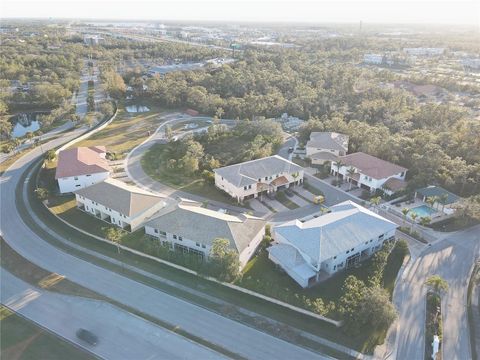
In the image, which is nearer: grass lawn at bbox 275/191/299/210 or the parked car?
the parked car

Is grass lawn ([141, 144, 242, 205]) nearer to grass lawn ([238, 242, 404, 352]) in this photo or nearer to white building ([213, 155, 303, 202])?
white building ([213, 155, 303, 202])

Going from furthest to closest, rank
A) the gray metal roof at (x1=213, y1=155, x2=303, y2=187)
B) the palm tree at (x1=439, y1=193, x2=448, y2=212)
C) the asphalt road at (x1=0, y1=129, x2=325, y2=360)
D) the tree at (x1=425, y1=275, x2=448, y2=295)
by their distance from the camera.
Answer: the gray metal roof at (x1=213, y1=155, x2=303, y2=187) < the palm tree at (x1=439, y1=193, x2=448, y2=212) < the tree at (x1=425, y1=275, x2=448, y2=295) < the asphalt road at (x1=0, y1=129, x2=325, y2=360)

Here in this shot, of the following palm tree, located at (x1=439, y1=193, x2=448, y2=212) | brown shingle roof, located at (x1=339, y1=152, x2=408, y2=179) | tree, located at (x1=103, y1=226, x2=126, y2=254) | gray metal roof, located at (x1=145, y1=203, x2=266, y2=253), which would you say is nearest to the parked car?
tree, located at (x1=103, y1=226, x2=126, y2=254)

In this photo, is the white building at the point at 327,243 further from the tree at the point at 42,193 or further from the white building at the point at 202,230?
the tree at the point at 42,193

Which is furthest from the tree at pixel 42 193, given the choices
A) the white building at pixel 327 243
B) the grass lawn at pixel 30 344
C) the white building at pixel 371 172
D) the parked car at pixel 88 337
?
the white building at pixel 371 172

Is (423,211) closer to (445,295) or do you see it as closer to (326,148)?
(445,295)
